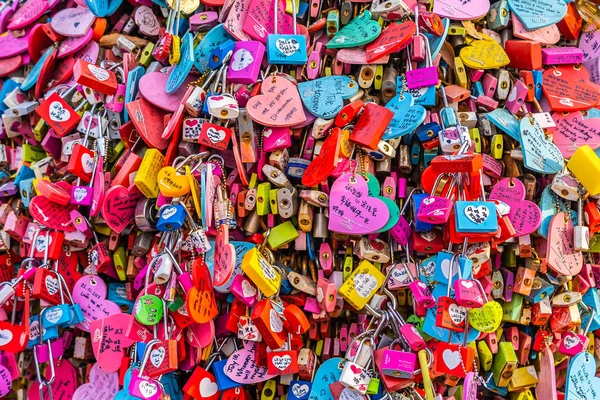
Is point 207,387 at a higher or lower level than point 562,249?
lower

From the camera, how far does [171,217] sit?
46.5 inches

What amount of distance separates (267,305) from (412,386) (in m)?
0.30

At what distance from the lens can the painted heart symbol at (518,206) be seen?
120cm

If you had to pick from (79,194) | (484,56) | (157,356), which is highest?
(484,56)

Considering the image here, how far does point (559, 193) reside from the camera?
124 centimetres

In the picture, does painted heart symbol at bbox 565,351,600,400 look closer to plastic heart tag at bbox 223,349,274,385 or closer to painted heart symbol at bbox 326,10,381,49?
plastic heart tag at bbox 223,349,274,385

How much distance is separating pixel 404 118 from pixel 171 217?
1.50ft

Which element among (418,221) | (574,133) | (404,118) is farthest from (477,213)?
(574,133)

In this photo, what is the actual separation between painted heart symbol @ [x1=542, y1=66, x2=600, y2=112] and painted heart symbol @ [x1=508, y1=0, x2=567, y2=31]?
0.10 metres

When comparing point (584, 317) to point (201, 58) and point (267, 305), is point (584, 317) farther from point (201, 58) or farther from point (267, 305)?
point (201, 58)

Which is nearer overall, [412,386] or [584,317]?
[412,386]

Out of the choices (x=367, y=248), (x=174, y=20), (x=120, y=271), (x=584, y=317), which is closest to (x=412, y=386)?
(x=367, y=248)

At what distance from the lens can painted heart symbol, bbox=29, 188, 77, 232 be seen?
1333 millimetres

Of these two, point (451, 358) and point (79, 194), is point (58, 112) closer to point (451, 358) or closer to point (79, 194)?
point (79, 194)
